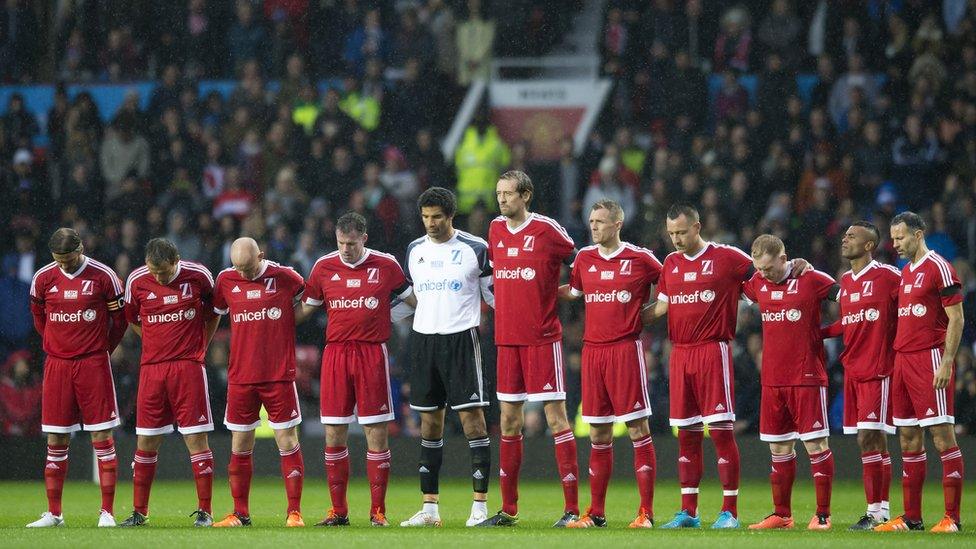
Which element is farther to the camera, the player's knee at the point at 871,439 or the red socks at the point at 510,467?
the player's knee at the point at 871,439

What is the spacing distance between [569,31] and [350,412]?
40.4 feet

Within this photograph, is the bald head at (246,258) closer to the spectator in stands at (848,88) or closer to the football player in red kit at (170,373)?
the football player in red kit at (170,373)

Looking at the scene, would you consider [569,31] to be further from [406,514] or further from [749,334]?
[406,514]

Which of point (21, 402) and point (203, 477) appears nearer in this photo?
point (203, 477)

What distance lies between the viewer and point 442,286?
11648 mm

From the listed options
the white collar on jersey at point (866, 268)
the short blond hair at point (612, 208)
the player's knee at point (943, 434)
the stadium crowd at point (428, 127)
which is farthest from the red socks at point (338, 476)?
the stadium crowd at point (428, 127)

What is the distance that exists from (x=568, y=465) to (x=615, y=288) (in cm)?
138

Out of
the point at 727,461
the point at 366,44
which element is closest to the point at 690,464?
the point at 727,461

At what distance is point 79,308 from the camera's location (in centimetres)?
1206

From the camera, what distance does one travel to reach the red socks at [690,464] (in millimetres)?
11438

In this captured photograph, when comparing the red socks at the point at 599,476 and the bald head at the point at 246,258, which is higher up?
the bald head at the point at 246,258

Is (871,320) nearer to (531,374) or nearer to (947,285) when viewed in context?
(947,285)

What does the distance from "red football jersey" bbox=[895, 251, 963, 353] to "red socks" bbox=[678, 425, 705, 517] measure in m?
1.64

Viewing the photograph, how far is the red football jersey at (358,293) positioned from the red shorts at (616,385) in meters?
1.62
